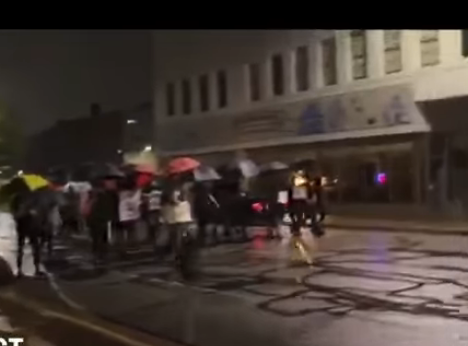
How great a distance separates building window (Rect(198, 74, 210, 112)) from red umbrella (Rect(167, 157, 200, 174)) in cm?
11

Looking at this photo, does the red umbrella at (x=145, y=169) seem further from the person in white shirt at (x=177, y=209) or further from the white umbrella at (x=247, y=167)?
the white umbrella at (x=247, y=167)

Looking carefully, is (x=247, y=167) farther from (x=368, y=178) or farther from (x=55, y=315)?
(x=55, y=315)

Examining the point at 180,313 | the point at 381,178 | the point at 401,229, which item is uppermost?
the point at 381,178

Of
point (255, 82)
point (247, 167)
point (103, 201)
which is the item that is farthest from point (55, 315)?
point (255, 82)

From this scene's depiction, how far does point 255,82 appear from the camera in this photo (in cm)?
167

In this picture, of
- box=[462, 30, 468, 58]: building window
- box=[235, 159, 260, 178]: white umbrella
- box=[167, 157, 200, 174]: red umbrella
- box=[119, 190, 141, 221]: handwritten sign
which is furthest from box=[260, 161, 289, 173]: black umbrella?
box=[462, 30, 468, 58]: building window

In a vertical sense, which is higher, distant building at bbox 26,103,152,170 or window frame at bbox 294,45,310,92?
window frame at bbox 294,45,310,92

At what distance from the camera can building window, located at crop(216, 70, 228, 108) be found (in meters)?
1.66

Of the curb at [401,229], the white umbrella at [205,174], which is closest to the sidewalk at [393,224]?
the curb at [401,229]

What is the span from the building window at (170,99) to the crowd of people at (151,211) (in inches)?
5.0

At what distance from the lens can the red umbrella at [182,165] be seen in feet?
5.30

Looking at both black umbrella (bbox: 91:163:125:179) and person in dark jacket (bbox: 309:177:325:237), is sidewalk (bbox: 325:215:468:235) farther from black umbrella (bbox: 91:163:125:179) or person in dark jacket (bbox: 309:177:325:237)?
Result: black umbrella (bbox: 91:163:125:179)

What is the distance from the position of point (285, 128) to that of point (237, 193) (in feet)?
0.51

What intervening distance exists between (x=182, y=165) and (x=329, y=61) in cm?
35
